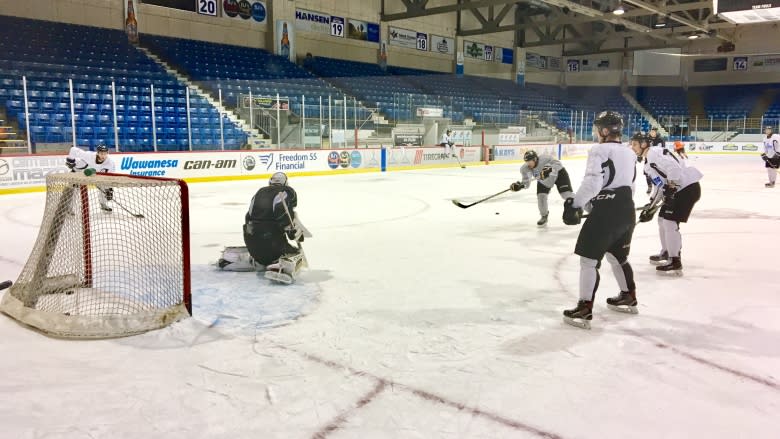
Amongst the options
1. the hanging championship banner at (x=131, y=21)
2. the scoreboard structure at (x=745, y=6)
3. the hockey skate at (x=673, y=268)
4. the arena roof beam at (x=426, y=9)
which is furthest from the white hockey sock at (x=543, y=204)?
the arena roof beam at (x=426, y=9)

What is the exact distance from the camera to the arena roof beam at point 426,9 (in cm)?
2452

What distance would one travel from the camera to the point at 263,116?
1605cm

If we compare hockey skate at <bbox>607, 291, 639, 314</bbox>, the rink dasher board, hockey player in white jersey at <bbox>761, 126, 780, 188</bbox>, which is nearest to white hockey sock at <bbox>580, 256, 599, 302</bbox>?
hockey skate at <bbox>607, 291, 639, 314</bbox>

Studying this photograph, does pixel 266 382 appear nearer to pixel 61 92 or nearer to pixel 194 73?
pixel 61 92

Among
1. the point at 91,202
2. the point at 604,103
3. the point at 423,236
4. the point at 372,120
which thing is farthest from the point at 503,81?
the point at 91,202

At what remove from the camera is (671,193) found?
17.5 feet

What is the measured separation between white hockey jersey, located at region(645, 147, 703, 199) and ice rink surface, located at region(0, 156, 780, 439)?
0.85 meters

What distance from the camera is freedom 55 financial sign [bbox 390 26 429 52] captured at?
91.8ft

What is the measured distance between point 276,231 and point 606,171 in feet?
8.90

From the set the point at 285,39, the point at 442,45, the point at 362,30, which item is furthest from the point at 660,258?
the point at 442,45

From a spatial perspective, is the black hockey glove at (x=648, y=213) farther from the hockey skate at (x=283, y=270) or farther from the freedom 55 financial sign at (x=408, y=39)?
the freedom 55 financial sign at (x=408, y=39)

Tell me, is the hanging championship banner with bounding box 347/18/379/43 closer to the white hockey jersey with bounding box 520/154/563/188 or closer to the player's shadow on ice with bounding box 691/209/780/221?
the white hockey jersey with bounding box 520/154/563/188

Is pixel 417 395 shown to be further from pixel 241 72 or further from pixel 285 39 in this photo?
pixel 285 39

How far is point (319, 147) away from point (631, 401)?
15100 millimetres
